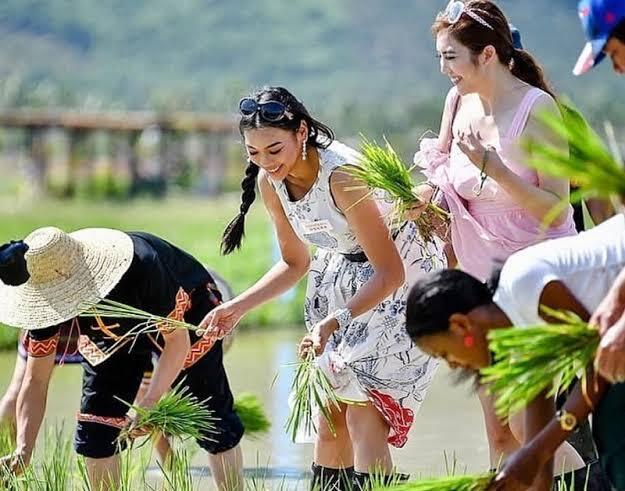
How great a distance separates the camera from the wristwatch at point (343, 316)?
4.57 meters

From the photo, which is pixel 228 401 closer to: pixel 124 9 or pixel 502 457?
pixel 502 457

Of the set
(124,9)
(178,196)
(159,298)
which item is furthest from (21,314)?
(124,9)

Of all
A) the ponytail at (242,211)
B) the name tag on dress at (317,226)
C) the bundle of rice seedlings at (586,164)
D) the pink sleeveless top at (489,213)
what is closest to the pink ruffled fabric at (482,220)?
the pink sleeveless top at (489,213)

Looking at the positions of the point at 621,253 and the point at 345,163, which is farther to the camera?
the point at 345,163

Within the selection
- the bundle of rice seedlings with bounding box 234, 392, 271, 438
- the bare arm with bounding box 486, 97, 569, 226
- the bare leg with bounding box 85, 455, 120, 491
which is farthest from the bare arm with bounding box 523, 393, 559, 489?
the bundle of rice seedlings with bounding box 234, 392, 271, 438

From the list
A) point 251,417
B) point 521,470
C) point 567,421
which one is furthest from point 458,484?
point 251,417

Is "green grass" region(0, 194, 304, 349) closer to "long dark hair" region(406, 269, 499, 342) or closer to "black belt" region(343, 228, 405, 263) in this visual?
"black belt" region(343, 228, 405, 263)

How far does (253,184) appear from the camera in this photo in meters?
5.18

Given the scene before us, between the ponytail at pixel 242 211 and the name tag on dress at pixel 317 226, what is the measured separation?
32 centimetres

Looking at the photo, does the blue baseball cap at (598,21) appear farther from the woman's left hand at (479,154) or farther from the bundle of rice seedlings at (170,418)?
the bundle of rice seedlings at (170,418)

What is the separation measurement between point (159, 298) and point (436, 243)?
856 millimetres

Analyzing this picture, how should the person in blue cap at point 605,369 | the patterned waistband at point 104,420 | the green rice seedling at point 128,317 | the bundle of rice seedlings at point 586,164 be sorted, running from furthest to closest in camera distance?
the patterned waistband at point 104,420
the green rice seedling at point 128,317
the person in blue cap at point 605,369
the bundle of rice seedlings at point 586,164

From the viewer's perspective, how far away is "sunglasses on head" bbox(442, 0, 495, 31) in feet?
15.1

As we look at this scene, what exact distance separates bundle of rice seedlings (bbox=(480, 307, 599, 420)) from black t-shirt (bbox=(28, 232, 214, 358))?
6.37 feet
